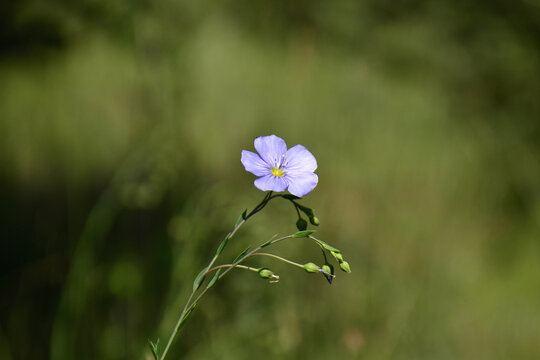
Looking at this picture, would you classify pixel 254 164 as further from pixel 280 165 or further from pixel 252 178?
pixel 252 178

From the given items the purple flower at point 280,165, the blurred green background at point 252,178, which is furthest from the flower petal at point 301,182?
the blurred green background at point 252,178

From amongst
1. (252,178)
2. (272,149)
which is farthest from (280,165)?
(252,178)

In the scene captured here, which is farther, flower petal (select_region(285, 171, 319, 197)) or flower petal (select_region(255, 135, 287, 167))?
flower petal (select_region(255, 135, 287, 167))

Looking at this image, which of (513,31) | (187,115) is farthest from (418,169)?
(187,115)

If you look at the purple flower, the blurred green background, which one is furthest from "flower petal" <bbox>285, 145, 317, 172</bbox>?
the blurred green background

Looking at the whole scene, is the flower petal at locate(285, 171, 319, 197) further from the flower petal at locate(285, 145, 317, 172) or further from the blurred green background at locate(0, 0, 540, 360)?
the blurred green background at locate(0, 0, 540, 360)

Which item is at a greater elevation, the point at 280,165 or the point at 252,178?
the point at 280,165

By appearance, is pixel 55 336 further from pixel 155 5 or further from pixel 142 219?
pixel 155 5
